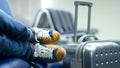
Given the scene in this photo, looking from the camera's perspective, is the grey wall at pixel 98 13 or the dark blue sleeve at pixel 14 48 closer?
the dark blue sleeve at pixel 14 48

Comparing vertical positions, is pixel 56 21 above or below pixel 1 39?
below

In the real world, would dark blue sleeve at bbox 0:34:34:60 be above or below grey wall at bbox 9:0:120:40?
above

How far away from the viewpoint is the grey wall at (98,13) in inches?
117

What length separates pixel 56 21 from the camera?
2436 millimetres

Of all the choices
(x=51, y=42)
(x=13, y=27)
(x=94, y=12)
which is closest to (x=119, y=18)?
(x=94, y=12)

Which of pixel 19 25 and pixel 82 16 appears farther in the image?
pixel 82 16

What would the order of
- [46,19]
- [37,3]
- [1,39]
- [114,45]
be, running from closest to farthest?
[1,39] → [114,45] → [46,19] → [37,3]

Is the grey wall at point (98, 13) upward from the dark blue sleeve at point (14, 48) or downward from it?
downward

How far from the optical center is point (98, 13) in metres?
3.16

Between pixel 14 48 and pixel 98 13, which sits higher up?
pixel 14 48

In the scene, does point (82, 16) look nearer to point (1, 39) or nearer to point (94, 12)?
point (94, 12)

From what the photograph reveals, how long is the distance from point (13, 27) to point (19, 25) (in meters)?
0.03

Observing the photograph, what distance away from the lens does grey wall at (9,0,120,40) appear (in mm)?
2973

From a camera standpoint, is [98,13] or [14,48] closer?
[14,48]
